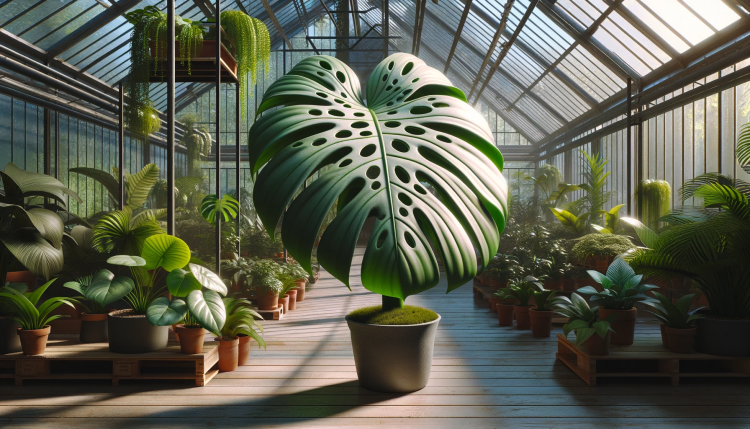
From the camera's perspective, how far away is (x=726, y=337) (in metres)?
2.84

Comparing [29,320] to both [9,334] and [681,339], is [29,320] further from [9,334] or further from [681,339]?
[681,339]

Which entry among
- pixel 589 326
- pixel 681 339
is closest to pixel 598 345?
pixel 589 326

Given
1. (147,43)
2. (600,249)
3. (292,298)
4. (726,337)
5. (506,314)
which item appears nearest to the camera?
(726,337)

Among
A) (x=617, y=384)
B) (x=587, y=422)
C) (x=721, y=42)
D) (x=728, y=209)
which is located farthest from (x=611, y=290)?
(x=721, y=42)

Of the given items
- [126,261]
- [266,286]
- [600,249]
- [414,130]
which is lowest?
[266,286]

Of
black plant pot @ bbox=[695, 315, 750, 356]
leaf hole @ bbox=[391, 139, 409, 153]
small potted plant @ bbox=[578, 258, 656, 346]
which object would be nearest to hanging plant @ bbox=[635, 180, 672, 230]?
small potted plant @ bbox=[578, 258, 656, 346]

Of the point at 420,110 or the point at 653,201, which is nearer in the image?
the point at 420,110

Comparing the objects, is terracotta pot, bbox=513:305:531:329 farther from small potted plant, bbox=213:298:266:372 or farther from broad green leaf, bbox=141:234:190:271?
broad green leaf, bbox=141:234:190:271

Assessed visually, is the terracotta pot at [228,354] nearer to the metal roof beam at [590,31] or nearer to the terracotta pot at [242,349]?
the terracotta pot at [242,349]

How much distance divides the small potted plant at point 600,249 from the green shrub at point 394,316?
13.5 feet

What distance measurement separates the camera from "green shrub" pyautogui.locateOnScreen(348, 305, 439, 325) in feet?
8.44

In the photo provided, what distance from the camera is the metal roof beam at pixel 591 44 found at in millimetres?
8961

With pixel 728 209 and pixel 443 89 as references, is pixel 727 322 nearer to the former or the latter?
pixel 728 209

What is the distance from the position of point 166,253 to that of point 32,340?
856 mm
